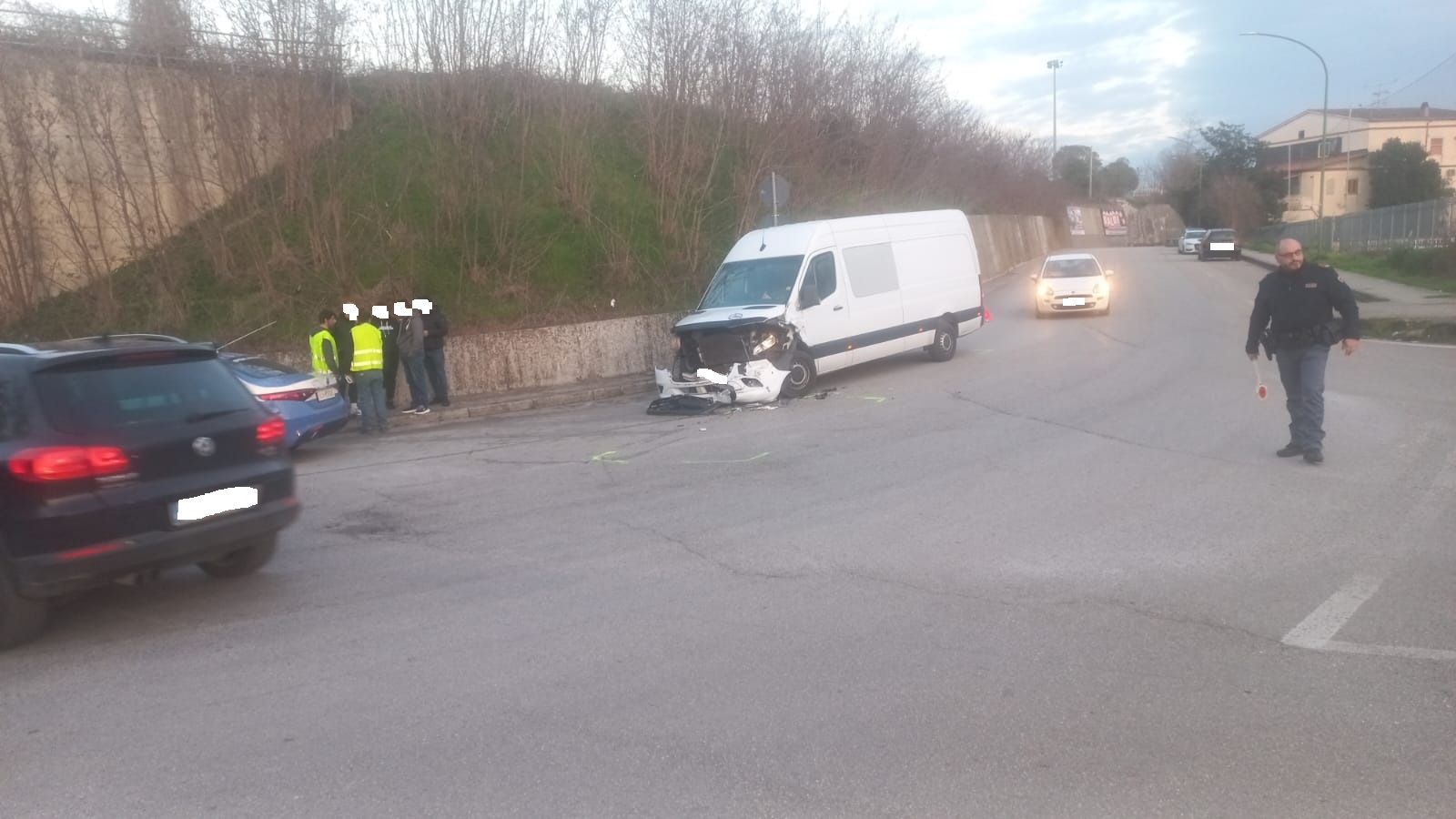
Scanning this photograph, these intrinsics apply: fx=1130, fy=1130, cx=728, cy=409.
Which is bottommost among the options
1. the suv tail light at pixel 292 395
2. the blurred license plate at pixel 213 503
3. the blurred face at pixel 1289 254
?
the suv tail light at pixel 292 395

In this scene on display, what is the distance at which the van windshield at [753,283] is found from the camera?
52.2 feet

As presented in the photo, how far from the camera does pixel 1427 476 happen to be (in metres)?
8.94

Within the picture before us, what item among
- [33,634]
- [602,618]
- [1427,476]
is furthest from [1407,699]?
[33,634]

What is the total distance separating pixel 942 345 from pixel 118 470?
1433 cm

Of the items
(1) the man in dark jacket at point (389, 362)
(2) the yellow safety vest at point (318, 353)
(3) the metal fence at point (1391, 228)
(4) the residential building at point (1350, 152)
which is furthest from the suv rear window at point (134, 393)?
(4) the residential building at point (1350, 152)

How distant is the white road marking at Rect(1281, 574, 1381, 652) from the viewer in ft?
18.3

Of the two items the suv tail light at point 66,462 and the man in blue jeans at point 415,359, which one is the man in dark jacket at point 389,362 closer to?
the man in blue jeans at point 415,359

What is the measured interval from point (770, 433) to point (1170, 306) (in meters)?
17.4

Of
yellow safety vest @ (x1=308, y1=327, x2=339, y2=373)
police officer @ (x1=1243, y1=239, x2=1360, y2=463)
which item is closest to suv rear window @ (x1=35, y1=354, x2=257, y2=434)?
police officer @ (x1=1243, y1=239, x2=1360, y2=463)

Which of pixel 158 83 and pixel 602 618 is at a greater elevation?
pixel 158 83

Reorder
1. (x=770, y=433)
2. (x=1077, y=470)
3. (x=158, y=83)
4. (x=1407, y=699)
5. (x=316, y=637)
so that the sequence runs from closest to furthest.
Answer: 1. (x=1407, y=699)
2. (x=316, y=637)
3. (x=1077, y=470)
4. (x=770, y=433)
5. (x=158, y=83)

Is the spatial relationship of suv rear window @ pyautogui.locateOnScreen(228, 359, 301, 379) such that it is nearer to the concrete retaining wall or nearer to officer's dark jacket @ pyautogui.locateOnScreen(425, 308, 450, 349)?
officer's dark jacket @ pyautogui.locateOnScreen(425, 308, 450, 349)

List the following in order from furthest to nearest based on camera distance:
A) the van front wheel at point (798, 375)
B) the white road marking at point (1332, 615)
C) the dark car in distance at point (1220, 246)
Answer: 1. the dark car in distance at point (1220, 246)
2. the van front wheel at point (798, 375)
3. the white road marking at point (1332, 615)

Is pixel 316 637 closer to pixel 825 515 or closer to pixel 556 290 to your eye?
pixel 825 515
